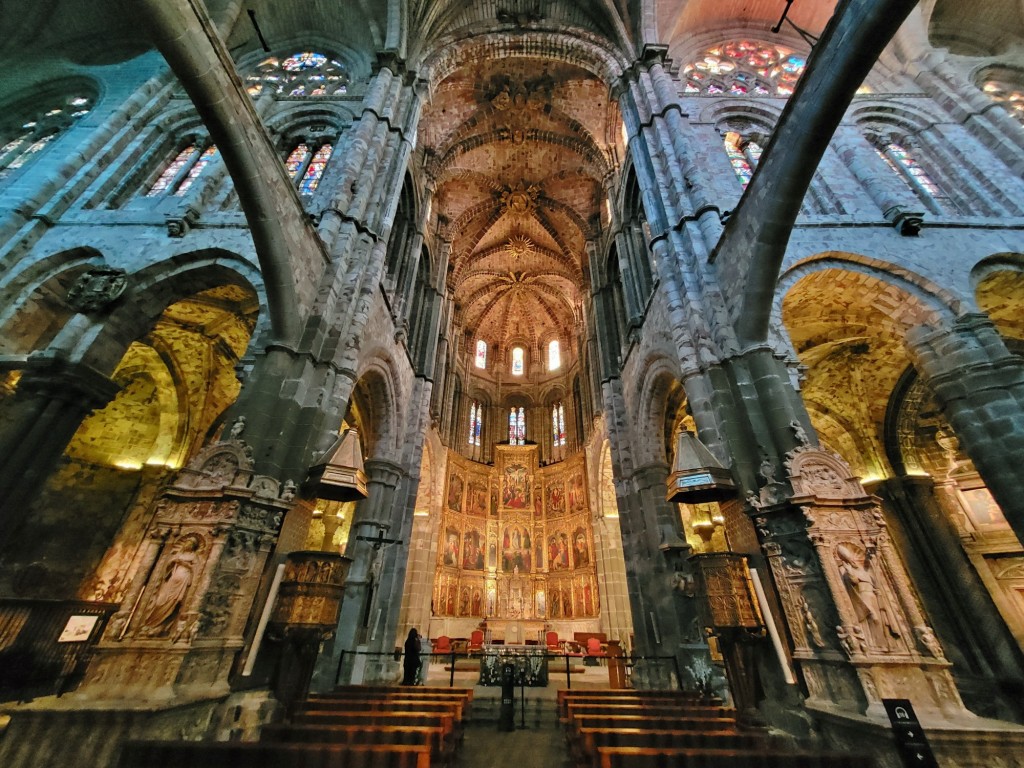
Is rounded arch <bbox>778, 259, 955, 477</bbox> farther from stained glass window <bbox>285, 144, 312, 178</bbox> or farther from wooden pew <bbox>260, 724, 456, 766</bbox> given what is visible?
stained glass window <bbox>285, 144, 312, 178</bbox>

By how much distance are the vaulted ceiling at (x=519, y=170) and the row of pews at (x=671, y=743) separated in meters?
15.9

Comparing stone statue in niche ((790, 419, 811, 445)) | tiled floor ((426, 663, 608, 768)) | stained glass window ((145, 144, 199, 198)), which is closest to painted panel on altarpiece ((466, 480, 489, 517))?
tiled floor ((426, 663, 608, 768))

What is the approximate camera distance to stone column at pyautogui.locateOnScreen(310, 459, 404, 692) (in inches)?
311

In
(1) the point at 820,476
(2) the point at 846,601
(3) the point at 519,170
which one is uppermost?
(3) the point at 519,170

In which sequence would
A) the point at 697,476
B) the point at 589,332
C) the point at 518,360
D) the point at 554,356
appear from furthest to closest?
the point at 518,360 < the point at 554,356 < the point at 589,332 < the point at 697,476

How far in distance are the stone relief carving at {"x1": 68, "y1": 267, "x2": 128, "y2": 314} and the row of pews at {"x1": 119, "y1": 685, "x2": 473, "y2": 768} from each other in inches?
294

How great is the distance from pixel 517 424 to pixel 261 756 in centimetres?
2275

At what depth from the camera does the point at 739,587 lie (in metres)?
5.51

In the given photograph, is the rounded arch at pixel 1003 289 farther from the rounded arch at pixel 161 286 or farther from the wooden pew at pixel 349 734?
the rounded arch at pixel 161 286

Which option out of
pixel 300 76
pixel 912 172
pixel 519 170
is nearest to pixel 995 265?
pixel 912 172

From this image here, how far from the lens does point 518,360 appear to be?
2712 cm

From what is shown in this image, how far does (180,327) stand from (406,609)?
1054cm

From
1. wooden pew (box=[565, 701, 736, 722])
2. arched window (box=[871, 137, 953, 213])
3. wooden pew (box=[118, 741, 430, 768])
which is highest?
arched window (box=[871, 137, 953, 213])

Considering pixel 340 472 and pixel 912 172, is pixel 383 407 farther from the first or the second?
pixel 912 172
